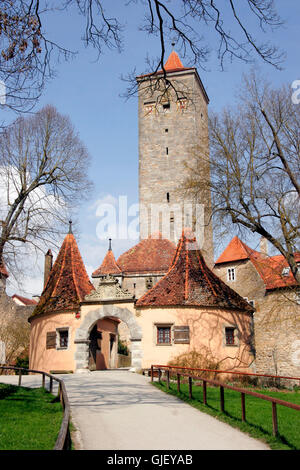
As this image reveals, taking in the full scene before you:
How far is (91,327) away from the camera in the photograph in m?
22.2

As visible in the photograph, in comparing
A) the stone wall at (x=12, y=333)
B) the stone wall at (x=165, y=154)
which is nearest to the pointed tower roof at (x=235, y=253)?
the stone wall at (x=165, y=154)

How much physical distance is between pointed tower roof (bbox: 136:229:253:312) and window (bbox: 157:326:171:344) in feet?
3.29

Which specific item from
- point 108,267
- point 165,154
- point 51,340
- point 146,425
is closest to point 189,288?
point 51,340

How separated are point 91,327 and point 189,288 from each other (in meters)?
4.74

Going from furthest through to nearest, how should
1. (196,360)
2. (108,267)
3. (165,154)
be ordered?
(165,154), (108,267), (196,360)

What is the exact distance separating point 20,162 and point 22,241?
4258 millimetres

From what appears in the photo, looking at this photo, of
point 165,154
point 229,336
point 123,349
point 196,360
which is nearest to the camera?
point 196,360

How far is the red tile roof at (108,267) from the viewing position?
38156 millimetres

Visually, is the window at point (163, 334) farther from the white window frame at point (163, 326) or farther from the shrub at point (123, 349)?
the shrub at point (123, 349)

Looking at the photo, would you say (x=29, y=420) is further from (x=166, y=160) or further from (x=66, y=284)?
(x=166, y=160)

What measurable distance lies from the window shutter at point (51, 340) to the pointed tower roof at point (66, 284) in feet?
3.32

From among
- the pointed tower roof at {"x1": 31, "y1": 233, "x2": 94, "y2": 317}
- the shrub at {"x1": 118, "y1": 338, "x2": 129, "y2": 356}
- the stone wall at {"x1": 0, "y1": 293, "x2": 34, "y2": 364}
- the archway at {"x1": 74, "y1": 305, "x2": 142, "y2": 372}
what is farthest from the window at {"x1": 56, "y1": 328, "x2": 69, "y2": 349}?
the shrub at {"x1": 118, "y1": 338, "x2": 129, "y2": 356}

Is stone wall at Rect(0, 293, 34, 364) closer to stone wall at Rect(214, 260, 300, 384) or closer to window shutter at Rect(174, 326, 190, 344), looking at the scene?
Result: window shutter at Rect(174, 326, 190, 344)

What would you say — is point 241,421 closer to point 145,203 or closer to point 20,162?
point 20,162
